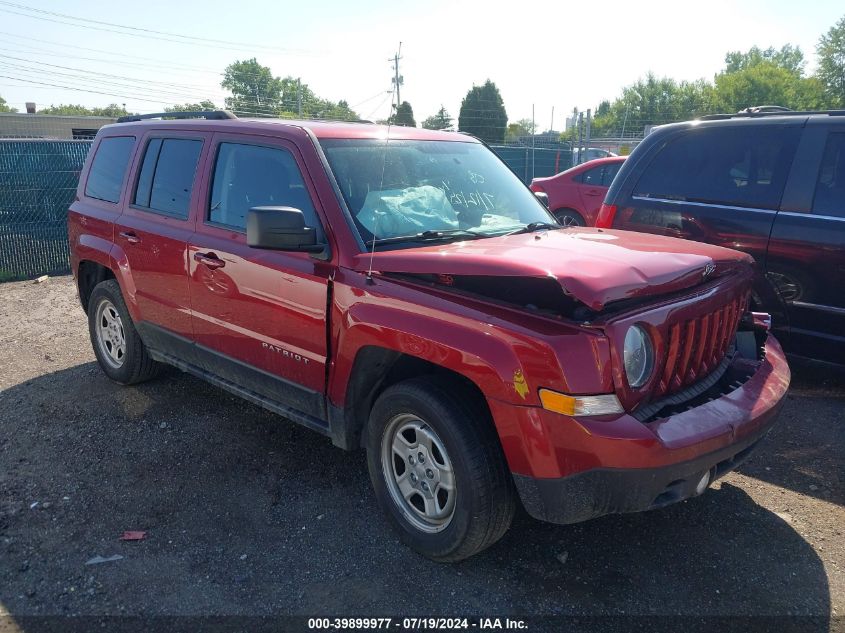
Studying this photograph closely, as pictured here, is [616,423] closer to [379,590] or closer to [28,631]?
[379,590]

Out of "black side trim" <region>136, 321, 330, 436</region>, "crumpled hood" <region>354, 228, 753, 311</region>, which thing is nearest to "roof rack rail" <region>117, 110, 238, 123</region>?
"black side trim" <region>136, 321, 330, 436</region>

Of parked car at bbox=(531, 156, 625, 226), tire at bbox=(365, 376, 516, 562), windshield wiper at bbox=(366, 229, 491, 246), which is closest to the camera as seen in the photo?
tire at bbox=(365, 376, 516, 562)

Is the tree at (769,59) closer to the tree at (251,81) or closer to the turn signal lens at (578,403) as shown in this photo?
the tree at (251,81)

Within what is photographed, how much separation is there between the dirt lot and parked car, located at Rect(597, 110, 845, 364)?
73 cm

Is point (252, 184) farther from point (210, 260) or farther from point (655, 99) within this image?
point (655, 99)

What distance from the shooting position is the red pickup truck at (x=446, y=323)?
2588 mm

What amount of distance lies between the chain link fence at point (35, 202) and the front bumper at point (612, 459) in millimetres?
9610

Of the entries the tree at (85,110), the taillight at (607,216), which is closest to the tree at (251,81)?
the tree at (85,110)

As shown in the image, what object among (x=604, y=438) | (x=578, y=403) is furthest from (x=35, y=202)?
(x=604, y=438)

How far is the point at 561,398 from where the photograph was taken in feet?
8.29

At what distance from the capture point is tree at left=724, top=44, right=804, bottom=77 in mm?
90938

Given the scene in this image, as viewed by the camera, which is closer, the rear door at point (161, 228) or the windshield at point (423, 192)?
the windshield at point (423, 192)

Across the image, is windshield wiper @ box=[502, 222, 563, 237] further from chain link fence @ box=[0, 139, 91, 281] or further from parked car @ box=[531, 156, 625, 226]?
chain link fence @ box=[0, 139, 91, 281]

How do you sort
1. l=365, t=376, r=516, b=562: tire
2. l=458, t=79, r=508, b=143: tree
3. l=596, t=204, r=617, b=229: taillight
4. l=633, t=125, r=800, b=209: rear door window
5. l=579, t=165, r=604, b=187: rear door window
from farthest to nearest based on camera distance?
l=458, t=79, r=508, b=143: tree, l=579, t=165, r=604, b=187: rear door window, l=596, t=204, r=617, b=229: taillight, l=633, t=125, r=800, b=209: rear door window, l=365, t=376, r=516, b=562: tire
